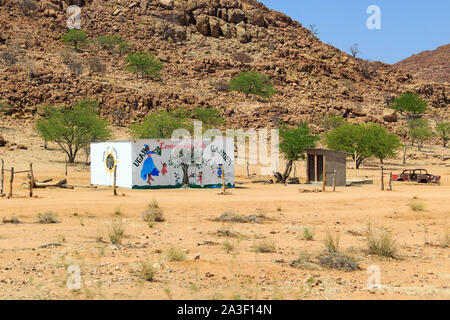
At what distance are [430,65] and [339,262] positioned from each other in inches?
5897

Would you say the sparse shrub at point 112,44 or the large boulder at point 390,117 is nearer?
the large boulder at point 390,117

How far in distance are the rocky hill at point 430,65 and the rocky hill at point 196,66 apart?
45.8m

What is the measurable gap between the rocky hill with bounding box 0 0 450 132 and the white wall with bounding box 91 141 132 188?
1083 inches

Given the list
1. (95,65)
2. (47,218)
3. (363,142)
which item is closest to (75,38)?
(95,65)

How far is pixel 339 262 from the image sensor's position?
998 cm

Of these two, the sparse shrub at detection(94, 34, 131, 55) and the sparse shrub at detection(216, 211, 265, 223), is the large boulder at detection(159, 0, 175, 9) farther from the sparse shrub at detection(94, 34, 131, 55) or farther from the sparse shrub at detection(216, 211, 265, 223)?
the sparse shrub at detection(216, 211, 265, 223)

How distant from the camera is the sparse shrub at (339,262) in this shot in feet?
32.3

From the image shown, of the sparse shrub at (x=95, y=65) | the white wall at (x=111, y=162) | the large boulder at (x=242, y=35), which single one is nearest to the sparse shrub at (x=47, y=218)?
the white wall at (x=111, y=162)

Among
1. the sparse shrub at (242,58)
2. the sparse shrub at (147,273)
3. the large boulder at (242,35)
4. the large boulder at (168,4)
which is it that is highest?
the large boulder at (168,4)

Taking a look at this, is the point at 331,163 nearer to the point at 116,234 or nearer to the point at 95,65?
the point at 116,234

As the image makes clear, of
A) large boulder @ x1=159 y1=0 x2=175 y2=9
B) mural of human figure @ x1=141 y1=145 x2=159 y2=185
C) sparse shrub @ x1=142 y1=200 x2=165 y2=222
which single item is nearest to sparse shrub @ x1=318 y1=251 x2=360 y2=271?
sparse shrub @ x1=142 y1=200 x2=165 y2=222

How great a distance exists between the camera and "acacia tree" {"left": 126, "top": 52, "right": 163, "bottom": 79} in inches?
2744

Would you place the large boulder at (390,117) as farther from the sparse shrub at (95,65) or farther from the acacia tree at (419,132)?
the sparse shrub at (95,65)
